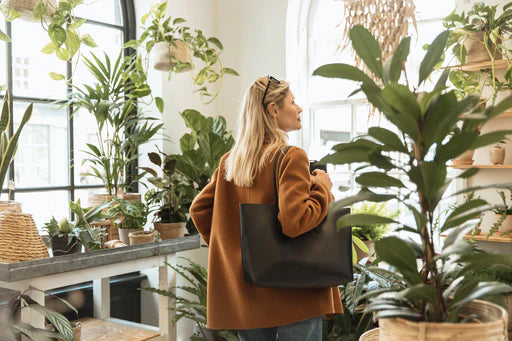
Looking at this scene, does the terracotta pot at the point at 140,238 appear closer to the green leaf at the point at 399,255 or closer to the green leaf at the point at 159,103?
the green leaf at the point at 159,103

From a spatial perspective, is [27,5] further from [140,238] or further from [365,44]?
[365,44]

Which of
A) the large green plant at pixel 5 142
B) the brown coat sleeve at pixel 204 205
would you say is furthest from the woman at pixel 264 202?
the large green plant at pixel 5 142

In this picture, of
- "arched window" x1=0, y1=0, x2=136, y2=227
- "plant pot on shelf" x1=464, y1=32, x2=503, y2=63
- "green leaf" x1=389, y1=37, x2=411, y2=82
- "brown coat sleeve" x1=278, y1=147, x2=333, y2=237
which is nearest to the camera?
"green leaf" x1=389, y1=37, x2=411, y2=82

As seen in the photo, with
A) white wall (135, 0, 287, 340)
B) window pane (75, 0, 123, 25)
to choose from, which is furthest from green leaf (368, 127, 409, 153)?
window pane (75, 0, 123, 25)

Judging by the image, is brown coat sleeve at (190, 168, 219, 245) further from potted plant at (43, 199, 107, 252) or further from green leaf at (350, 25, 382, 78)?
green leaf at (350, 25, 382, 78)

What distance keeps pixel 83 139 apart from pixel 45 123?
0.97ft

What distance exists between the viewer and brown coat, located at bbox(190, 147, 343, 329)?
187 cm

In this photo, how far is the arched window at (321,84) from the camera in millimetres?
4281

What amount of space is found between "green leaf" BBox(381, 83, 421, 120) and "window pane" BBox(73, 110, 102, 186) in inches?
124

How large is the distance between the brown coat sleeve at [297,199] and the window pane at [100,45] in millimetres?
2528

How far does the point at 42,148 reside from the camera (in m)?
3.79

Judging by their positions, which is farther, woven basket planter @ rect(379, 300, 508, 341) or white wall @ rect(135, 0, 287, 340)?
white wall @ rect(135, 0, 287, 340)

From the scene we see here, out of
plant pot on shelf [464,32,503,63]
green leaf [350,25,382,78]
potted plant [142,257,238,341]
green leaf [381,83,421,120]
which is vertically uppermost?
plant pot on shelf [464,32,503,63]

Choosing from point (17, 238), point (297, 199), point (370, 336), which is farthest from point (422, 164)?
point (17, 238)
